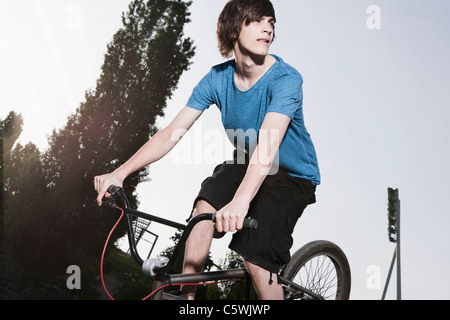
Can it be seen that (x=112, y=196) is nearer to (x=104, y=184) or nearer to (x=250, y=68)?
(x=104, y=184)

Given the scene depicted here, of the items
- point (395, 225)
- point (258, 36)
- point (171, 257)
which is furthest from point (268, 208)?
point (395, 225)

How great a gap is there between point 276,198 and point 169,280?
32.3 inches

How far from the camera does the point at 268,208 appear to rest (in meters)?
2.28

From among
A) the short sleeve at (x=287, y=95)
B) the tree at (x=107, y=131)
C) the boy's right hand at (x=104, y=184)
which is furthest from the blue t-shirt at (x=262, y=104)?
the tree at (x=107, y=131)

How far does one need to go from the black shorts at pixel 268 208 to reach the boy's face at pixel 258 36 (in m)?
0.76

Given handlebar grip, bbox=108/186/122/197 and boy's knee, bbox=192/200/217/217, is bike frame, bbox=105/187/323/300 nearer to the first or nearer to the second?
handlebar grip, bbox=108/186/122/197

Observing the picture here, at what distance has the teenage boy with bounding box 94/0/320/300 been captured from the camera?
7.09ft

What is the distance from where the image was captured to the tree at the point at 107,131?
1236 centimetres

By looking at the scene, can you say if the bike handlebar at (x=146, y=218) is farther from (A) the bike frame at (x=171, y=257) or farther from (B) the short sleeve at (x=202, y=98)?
(B) the short sleeve at (x=202, y=98)

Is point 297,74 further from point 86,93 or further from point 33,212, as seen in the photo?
point 86,93

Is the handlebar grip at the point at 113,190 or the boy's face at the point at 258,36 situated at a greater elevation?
the boy's face at the point at 258,36

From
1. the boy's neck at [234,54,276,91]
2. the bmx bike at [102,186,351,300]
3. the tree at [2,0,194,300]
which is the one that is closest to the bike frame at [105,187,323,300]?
the bmx bike at [102,186,351,300]

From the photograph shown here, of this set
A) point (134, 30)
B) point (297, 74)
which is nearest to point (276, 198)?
point (297, 74)

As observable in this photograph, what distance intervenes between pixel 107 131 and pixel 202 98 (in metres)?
11.9
